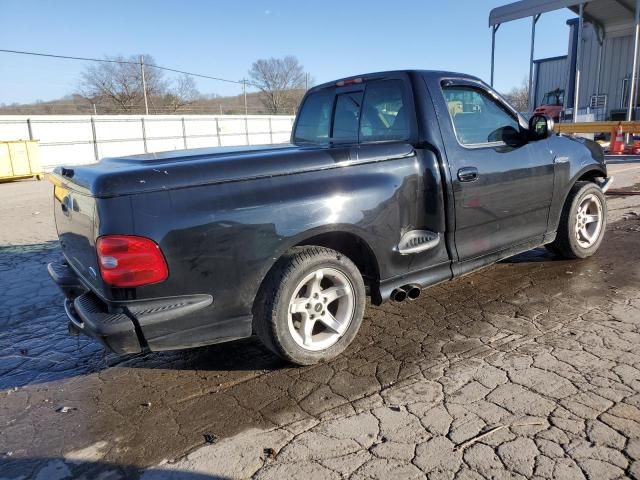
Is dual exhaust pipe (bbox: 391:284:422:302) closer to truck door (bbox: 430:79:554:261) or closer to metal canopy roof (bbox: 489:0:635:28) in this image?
truck door (bbox: 430:79:554:261)

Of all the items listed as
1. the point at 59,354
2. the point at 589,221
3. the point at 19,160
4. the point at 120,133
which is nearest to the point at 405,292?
the point at 59,354

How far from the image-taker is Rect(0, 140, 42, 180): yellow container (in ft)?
57.9

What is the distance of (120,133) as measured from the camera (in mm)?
30594

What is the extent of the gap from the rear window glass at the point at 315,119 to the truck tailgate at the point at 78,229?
219cm

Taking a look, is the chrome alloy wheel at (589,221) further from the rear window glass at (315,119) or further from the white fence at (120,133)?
the white fence at (120,133)

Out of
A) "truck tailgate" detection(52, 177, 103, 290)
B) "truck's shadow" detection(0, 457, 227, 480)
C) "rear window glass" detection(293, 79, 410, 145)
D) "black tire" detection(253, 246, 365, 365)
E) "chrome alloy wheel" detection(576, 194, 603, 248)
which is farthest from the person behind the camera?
"chrome alloy wheel" detection(576, 194, 603, 248)

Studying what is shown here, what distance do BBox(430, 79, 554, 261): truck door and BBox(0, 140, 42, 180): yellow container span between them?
18.5m

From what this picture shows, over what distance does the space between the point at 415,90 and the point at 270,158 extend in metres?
1.41

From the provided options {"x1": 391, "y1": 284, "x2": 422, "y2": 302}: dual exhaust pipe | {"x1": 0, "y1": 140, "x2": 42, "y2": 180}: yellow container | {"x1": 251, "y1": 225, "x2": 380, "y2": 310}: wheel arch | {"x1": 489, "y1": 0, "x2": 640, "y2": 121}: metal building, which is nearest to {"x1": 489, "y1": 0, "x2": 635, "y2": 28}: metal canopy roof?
{"x1": 489, "y1": 0, "x2": 640, "y2": 121}: metal building

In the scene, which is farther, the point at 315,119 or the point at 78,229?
the point at 315,119

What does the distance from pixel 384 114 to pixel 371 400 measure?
7.30ft

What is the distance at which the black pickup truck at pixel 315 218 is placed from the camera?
262 cm

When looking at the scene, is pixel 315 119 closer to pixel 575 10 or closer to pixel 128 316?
pixel 128 316

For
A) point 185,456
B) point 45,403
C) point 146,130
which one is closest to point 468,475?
point 185,456
